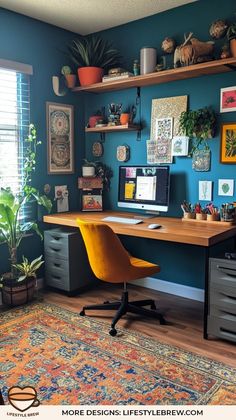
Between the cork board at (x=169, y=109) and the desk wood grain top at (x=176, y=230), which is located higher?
the cork board at (x=169, y=109)

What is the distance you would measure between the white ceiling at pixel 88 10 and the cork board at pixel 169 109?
0.78 metres

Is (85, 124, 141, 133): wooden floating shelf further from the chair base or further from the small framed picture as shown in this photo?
the chair base

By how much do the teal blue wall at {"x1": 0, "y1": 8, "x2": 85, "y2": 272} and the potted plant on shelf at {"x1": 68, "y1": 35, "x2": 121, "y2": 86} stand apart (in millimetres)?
209

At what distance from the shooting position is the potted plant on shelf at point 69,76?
146 inches

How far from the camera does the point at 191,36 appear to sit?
312cm

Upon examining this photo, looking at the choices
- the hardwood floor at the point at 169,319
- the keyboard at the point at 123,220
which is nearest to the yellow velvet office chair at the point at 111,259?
the hardwood floor at the point at 169,319

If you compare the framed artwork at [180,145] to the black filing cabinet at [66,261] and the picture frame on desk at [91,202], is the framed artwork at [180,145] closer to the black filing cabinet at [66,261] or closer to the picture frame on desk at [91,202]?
the picture frame on desk at [91,202]

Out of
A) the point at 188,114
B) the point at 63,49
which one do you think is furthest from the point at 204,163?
the point at 63,49

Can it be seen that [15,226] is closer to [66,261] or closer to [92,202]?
[66,261]

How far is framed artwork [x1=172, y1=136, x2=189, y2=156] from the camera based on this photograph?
→ 3.28 metres

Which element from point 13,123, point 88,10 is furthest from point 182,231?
point 88,10

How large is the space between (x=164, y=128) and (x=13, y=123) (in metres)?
1.38

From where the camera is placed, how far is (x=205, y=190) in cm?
321

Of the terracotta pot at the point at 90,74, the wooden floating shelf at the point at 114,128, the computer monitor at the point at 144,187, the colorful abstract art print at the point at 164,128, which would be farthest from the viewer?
the terracotta pot at the point at 90,74
